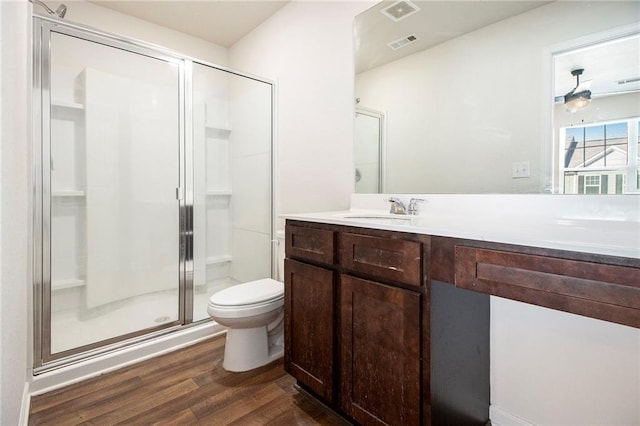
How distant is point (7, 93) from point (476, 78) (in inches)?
70.0

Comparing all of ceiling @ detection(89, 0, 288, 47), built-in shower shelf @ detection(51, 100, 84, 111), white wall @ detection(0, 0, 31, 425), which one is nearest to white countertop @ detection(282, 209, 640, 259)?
white wall @ detection(0, 0, 31, 425)

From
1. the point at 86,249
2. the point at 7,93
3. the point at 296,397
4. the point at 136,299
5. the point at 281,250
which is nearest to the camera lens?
the point at 7,93

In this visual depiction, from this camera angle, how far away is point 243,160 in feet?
8.89

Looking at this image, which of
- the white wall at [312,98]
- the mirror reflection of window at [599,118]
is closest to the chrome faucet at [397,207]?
the white wall at [312,98]

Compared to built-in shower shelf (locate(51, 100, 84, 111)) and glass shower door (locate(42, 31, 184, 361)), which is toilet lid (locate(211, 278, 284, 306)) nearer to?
glass shower door (locate(42, 31, 184, 361))

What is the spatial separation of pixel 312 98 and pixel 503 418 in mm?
2132

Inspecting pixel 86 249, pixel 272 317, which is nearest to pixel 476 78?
pixel 272 317

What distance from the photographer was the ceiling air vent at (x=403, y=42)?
171 cm

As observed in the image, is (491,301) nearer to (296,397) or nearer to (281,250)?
(296,397)

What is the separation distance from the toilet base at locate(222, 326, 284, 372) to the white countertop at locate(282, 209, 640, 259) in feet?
2.74

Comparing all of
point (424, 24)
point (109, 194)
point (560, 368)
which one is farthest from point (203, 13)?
point (560, 368)

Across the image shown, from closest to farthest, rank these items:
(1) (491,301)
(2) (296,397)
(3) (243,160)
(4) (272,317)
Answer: (1) (491,301) < (2) (296,397) < (4) (272,317) < (3) (243,160)

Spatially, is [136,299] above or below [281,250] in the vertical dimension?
below

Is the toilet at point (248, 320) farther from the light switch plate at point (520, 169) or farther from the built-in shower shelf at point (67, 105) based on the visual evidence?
the built-in shower shelf at point (67, 105)
